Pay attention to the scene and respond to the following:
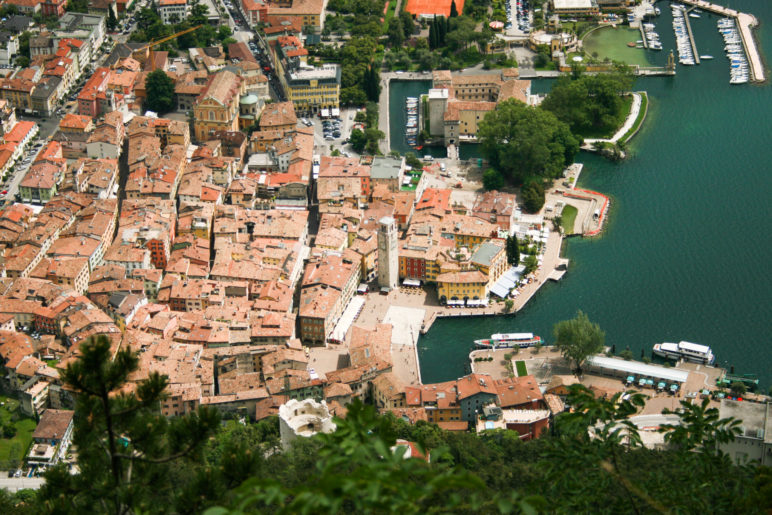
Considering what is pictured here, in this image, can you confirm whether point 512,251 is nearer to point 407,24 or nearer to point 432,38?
point 432,38

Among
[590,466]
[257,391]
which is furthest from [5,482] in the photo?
[590,466]

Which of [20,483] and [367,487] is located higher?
[367,487]

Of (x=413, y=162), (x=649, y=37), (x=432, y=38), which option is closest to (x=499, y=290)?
(x=413, y=162)

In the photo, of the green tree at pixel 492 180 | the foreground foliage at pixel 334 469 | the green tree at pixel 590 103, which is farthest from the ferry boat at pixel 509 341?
the foreground foliage at pixel 334 469

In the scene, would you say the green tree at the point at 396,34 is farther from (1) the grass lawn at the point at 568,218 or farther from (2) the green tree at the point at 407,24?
(1) the grass lawn at the point at 568,218

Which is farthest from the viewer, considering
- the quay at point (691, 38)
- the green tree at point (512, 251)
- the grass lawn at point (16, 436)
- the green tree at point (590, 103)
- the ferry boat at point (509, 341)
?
the quay at point (691, 38)

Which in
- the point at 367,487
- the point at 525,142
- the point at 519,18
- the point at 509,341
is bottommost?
the point at 509,341
